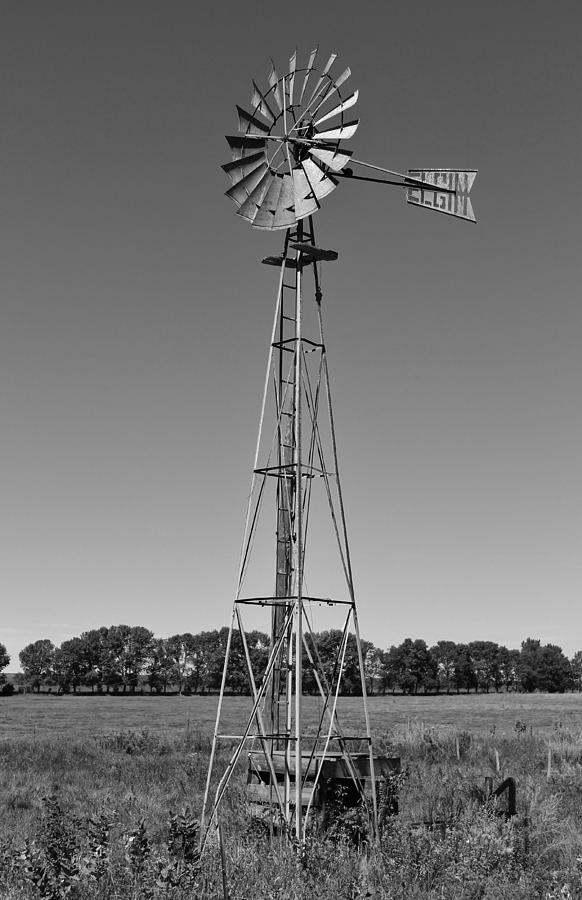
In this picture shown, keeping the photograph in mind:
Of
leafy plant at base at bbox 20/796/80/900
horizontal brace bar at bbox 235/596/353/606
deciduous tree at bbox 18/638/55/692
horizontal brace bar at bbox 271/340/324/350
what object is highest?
deciduous tree at bbox 18/638/55/692

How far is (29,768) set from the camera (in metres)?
21.6

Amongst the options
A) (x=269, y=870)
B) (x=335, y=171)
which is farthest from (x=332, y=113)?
(x=269, y=870)

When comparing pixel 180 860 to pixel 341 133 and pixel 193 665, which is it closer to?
pixel 341 133

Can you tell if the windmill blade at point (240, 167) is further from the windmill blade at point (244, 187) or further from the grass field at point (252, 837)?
the grass field at point (252, 837)

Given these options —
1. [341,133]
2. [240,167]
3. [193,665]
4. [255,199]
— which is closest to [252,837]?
[255,199]

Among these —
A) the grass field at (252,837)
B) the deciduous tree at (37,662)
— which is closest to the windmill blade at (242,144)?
the grass field at (252,837)

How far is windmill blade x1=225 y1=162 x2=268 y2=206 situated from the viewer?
13.7 meters

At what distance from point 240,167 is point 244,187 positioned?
33 cm

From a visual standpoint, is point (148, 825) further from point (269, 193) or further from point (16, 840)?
point (269, 193)

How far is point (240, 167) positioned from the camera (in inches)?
543

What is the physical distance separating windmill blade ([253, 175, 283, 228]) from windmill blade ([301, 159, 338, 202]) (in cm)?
53

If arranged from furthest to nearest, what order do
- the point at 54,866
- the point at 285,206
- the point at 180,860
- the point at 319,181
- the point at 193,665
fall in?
1. the point at 193,665
2. the point at 285,206
3. the point at 319,181
4. the point at 180,860
5. the point at 54,866

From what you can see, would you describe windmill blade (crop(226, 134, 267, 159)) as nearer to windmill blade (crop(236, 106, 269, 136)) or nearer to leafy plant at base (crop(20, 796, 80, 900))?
windmill blade (crop(236, 106, 269, 136))

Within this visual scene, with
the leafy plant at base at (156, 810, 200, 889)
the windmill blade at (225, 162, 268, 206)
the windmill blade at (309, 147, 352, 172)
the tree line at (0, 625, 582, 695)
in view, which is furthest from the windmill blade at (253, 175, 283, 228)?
the tree line at (0, 625, 582, 695)
